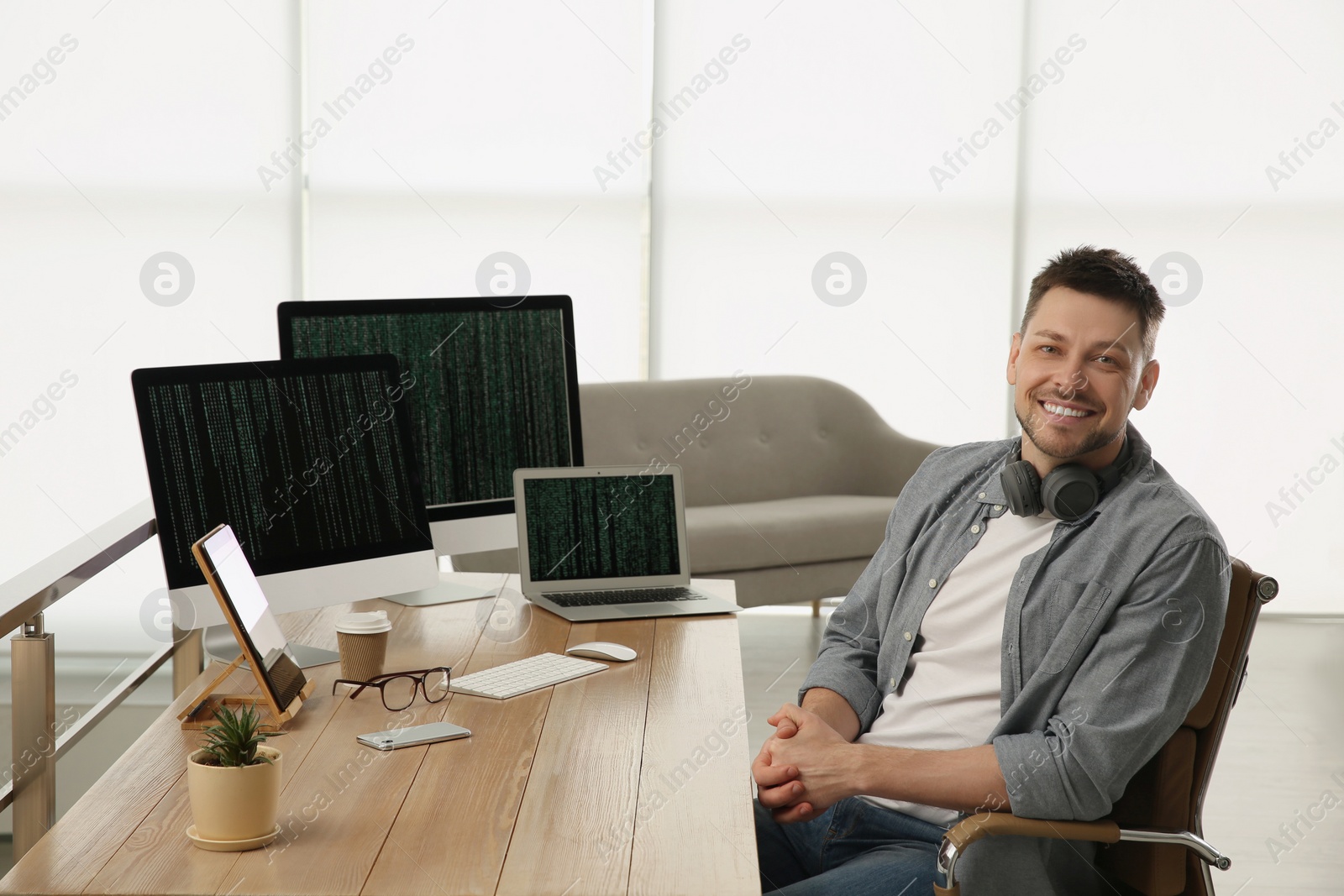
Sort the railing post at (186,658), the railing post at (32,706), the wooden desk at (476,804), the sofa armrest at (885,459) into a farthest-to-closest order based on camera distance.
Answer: the sofa armrest at (885,459) → the railing post at (186,658) → the railing post at (32,706) → the wooden desk at (476,804)

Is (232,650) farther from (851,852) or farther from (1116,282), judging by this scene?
(1116,282)

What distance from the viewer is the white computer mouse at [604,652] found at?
1.86 m

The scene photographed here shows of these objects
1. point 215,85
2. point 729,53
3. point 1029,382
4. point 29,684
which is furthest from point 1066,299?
point 215,85

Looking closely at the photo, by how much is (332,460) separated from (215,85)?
11.4 feet

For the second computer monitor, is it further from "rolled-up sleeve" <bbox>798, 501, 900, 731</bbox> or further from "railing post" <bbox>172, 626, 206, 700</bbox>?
"rolled-up sleeve" <bbox>798, 501, 900, 731</bbox>

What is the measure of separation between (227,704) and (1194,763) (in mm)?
1237

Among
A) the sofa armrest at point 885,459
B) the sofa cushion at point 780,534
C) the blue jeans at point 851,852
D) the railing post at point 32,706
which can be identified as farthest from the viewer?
the sofa armrest at point 885,459

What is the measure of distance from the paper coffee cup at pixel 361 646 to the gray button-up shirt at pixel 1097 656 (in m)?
0.75

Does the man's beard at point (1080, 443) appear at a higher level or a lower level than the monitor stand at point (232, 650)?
higher

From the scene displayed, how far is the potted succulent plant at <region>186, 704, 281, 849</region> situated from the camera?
1.17 metres

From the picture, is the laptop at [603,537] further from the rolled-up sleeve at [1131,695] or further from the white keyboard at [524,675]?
the rolled-up sleeve at [1131,695]

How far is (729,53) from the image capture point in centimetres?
495

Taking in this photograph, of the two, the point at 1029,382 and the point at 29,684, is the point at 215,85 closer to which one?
the point at 29,684

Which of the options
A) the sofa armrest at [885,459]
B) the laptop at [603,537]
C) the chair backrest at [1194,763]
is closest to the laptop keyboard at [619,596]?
the laptop at [603,537]
